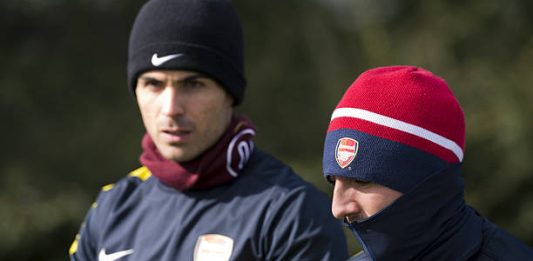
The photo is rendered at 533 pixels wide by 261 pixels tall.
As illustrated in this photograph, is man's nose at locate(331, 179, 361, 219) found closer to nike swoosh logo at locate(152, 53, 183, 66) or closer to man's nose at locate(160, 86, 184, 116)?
man's nose at locate(160, 86, 184, 116)

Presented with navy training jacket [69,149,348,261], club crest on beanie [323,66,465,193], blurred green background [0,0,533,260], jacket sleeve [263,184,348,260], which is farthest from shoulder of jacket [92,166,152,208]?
blurred green background [0,0,533,260]

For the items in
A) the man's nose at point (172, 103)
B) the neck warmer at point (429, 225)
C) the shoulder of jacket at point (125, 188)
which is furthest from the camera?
the shoulder of jacket at point (125, 188)

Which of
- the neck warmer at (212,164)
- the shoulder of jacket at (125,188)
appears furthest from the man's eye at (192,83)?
the shoulder of jacket at (125,188)

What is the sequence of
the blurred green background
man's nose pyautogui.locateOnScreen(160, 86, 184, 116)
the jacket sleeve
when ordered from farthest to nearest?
the blurred green background → man's nose pyautogui.locateOnScreen(160, 86, 184, 116) → the jacket sleeve

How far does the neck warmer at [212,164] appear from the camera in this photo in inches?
142

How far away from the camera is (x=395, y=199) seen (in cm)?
279

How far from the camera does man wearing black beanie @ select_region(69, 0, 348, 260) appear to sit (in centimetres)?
341

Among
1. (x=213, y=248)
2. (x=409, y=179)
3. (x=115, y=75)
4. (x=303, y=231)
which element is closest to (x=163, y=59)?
(x=213, y=248)

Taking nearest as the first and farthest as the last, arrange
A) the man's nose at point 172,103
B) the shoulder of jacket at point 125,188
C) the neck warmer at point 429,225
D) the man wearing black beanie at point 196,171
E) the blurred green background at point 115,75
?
1. the neck warmer at point 429,225
2. the man wearing black beanie at point 196,171
3. the man's nose at point 172,103
4. the shoulder of jacket at point 125,188
5. the blurred green background at point 115,75

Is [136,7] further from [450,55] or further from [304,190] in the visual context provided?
[304,190]

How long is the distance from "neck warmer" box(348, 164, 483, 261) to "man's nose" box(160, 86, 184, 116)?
1.07m

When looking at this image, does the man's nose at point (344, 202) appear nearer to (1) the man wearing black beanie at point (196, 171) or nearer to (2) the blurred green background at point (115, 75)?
(1) the man wearing black beanie at point (196, 171)

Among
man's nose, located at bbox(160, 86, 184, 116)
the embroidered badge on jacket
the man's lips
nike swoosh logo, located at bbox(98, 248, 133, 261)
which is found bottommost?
nike swoosh logo, located at bbox(98, 248, 133, 261)

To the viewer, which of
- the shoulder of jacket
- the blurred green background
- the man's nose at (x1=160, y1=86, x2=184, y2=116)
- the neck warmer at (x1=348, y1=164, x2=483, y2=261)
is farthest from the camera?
the blurred green background
